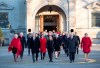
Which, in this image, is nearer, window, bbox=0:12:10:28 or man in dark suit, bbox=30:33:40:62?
man in dark suit, bbox=30:33:40:62

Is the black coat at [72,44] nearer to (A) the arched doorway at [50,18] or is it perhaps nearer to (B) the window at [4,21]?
(A) the arched doorway at [50,18]

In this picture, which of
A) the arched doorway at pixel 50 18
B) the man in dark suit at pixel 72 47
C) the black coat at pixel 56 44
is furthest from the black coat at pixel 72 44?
the arched doorway at pixel 50 18

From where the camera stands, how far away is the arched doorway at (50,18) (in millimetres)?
47875

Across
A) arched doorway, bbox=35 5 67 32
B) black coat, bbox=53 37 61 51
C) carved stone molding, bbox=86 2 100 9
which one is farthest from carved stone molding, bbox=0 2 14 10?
black coat, bbox=53 37 61 51

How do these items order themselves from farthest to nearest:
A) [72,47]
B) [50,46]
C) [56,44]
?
[56,44] < [50,46] < [72,47]

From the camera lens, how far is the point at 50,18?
49.7 meters

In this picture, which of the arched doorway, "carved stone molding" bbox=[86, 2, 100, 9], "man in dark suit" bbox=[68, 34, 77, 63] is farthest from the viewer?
the arched doorway

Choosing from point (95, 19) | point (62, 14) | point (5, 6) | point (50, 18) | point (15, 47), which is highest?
point (5, 6)

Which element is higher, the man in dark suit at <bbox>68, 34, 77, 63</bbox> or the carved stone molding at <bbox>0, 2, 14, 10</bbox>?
the carved stone molding at <bbox>0, 2, 14, 10</bbox>

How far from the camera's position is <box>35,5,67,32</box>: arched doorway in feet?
157

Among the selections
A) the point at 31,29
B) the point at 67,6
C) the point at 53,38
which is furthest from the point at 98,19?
the point at 53,38

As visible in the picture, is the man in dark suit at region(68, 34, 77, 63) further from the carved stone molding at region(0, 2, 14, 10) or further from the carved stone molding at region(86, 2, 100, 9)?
the carved stone molding at region(0, 2, 14, 10)

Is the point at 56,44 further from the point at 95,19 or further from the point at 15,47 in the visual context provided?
the point at 95,19

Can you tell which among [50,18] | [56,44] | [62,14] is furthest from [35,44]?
[50,18]
